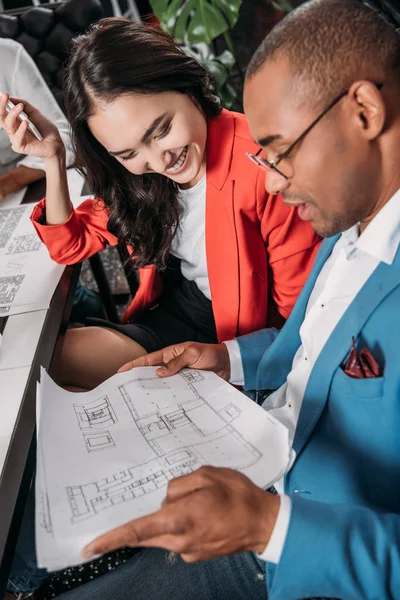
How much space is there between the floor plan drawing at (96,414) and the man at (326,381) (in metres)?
0.22

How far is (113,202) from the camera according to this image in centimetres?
135

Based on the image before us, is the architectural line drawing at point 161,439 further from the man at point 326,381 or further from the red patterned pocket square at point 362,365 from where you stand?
the red patterned pocket square at point 362,365

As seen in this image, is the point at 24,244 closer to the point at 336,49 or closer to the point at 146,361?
the point at 146,361

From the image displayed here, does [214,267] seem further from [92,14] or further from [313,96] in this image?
[92,14]

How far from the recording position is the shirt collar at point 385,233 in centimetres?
73

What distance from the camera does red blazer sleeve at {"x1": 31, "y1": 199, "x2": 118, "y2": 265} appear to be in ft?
4.26

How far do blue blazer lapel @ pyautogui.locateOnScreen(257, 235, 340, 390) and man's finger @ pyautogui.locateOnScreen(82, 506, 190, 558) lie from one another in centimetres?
51

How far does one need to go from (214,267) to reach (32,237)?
52 centimetres

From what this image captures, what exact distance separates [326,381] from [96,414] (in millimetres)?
351

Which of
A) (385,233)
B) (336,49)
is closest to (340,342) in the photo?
(385,233)

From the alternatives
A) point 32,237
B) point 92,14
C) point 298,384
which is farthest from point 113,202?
point 92,14

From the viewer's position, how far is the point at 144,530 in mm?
584

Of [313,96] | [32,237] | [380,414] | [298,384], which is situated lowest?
[32,237]

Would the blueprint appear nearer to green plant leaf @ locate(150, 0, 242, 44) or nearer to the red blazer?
the red blazer
